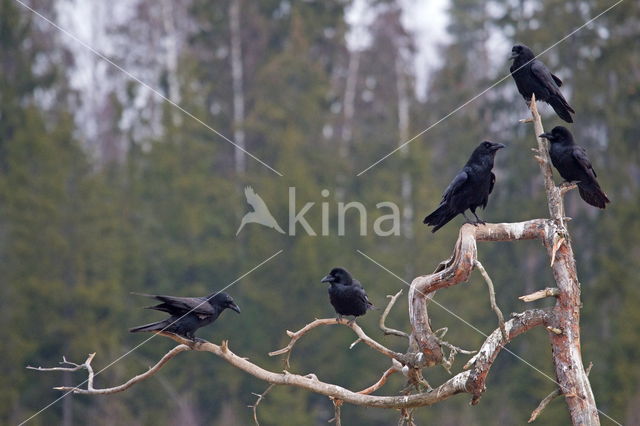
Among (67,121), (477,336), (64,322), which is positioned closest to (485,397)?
(477,336)

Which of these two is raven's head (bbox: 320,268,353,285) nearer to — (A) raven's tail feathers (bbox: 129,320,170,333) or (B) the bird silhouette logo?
(A) raven's tail feathers (bbox: 129,320,170,333)

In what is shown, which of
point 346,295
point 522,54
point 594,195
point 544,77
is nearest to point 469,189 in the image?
point 594,195

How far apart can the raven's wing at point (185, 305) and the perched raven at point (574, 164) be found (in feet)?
11.7

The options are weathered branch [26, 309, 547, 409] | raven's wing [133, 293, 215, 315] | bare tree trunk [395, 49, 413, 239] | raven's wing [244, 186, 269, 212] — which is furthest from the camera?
bare tree trunk [395, 49, 413, 239]

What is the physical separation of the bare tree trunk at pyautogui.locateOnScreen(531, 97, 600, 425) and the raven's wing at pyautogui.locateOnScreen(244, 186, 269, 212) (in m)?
21.4

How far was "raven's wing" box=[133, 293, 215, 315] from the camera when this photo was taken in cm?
882

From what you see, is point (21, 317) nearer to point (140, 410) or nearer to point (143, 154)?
point (140, 410)

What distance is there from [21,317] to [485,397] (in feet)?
42.1

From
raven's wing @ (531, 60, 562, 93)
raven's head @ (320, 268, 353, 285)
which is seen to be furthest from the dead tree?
raven's head @ (320, 268, 353, 285)

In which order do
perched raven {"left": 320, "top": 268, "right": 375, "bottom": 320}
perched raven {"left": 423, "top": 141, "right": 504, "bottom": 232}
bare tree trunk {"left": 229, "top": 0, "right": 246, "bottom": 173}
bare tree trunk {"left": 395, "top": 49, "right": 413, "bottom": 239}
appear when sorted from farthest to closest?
bare tree trunk {"left": 229, "top": 0, "right": 246, "bottom": 173} → bare tree trunk {"left": 395, "top": 49, "right": 413, "bottom": 239} → perched raven {"left": 320, "top": 268, "right": 375, "bottom": 320} → perched raven {"left": 423, "top": 141, "right": 504, "bottom": 232}

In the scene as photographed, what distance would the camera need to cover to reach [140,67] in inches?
1516

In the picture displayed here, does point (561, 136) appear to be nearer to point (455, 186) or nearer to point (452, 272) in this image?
point (455, 186)

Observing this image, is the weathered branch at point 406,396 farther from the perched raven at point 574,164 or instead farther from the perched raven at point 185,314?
the perched raven at point 574,164

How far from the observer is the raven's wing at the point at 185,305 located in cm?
882
